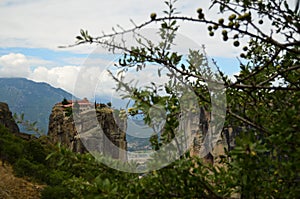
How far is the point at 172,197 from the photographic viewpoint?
6.10ft

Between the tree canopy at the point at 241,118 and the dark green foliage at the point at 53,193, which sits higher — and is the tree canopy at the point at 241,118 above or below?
above

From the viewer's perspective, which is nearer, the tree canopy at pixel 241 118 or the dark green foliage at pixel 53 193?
the tree canopy at pixel 241 118

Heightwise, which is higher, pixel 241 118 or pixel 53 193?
pixel 241 118

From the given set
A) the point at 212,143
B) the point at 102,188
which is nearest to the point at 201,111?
the point at 212,143

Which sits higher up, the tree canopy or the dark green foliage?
the tree canopy

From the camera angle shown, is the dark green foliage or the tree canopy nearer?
the tree canopy

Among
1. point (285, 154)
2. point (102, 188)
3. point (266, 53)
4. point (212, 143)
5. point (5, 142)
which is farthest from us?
point (5, 142)

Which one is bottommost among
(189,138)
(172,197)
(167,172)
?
(172,197)

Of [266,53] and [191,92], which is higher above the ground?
[266,53]

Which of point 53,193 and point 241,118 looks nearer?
point 241,118

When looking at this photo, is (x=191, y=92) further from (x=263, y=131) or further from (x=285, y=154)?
(x=285, y=154)

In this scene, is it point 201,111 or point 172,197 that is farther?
point 201,111

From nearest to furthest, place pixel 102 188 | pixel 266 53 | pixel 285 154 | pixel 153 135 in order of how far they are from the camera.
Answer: pixel 102 188 → pixel 285 154 → pixel 153 135 → pixel 266 53

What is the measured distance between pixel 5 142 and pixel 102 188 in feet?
44.4
